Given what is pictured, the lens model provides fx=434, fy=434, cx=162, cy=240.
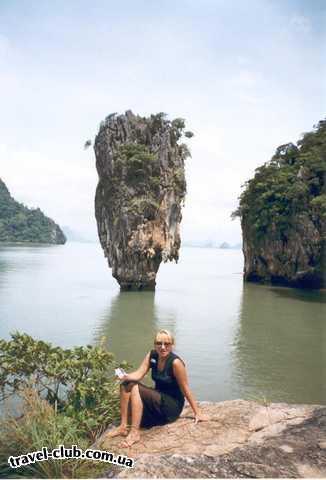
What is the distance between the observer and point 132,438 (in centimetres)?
478

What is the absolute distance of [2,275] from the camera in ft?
130

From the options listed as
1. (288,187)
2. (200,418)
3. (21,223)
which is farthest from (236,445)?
(21,223)

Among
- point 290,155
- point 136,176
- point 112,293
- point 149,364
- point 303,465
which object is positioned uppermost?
point 290,155

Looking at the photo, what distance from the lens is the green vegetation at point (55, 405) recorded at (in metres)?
4.53

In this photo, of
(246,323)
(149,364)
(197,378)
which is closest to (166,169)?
(246,323)

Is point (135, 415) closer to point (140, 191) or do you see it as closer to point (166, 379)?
point (166, 379)

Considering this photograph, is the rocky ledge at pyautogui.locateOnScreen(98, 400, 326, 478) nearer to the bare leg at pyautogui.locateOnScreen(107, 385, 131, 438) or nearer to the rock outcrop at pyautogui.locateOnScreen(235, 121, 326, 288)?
the bare leg at pyautogui.locateOnScreen(107, 385, 131, 438)

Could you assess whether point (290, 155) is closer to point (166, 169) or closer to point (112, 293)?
point (166, 169)

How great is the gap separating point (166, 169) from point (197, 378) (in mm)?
22134

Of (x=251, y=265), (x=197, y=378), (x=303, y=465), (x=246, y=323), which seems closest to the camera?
(x=303, y=465)

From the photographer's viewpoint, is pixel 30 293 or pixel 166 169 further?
pixel 166 169

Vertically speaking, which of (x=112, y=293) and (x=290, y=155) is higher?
(x=290, y=155)

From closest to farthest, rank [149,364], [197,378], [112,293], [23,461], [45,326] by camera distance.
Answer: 1. [23,461]
2. [149,364]
3. [197,378]
4. [45,326]
5. [112,293]

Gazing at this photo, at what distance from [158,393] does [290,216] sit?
31.5 m
